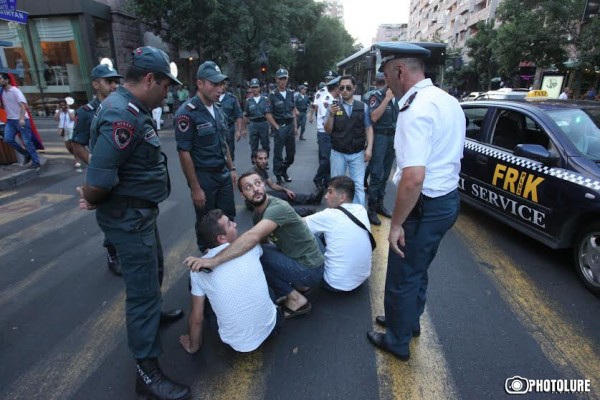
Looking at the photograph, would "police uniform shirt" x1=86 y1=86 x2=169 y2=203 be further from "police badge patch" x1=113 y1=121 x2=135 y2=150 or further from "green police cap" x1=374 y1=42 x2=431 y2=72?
"green police cap" x1=374 y1=42 x2=431 y2=72

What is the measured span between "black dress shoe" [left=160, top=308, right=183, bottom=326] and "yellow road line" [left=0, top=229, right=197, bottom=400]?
31 centimetres

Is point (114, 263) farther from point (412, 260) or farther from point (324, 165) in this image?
point (324, 165)

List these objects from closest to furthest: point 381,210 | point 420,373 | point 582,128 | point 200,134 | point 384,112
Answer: point 420,373, point 200,134, point 582,128, point 384,112, point 381,210

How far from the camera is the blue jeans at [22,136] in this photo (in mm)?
7102

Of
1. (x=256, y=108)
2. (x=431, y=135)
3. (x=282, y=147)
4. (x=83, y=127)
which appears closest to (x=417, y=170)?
(x=431, y=135)

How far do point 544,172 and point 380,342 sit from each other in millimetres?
2372

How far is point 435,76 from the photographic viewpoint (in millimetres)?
15367

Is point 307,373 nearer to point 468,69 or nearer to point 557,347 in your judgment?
point 557,347

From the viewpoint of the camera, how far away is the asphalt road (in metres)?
2.30

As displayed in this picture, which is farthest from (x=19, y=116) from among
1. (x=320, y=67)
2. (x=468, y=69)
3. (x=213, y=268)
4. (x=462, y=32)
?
(x=462, y=32)

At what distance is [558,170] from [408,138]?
2332mm

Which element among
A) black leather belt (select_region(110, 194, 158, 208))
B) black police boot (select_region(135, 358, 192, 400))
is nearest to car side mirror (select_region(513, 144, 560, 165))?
black leather belt (select_region(110, 194, 158, 208))

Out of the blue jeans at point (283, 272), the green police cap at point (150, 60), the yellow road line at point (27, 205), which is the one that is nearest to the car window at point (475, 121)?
the blue jeans at point (283, 272)

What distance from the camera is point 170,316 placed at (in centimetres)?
292
